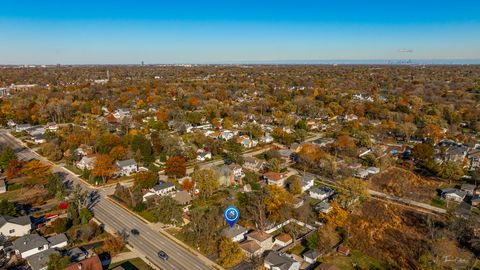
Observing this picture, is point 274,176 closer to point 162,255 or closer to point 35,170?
point 162,255

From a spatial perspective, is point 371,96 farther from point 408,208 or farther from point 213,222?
point 213,222

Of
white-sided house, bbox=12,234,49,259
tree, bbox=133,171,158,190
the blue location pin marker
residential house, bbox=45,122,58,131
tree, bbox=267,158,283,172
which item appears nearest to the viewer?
white-sided house, bbox=12,234,49,259

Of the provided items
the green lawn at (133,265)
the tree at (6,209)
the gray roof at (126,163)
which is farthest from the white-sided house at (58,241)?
the gray roof at (126,163)

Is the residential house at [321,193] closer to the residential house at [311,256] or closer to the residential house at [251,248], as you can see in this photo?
the residential house at [311,256]

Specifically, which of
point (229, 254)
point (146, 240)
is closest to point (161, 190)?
point (146, 240)

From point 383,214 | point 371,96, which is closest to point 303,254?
point 383,214

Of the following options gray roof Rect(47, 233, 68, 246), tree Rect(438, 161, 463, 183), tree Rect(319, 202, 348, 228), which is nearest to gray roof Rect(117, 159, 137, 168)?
gray roof Rect(47, 233, 68, 246)

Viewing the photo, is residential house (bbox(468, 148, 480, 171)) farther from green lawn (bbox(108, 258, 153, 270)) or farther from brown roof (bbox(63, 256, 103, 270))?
brown roof (bbox(63, 256, 103, 270))
